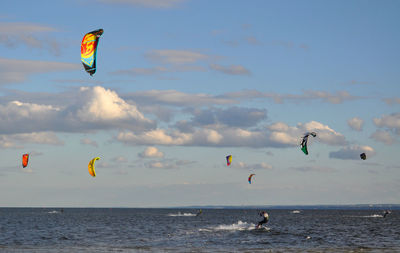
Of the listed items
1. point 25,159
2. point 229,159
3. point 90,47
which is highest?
point 90,47

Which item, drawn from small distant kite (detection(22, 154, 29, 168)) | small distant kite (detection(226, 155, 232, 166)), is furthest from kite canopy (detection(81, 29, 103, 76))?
small distant kite (detection(226, 155, 232, 166))

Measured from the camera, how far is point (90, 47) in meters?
27.6

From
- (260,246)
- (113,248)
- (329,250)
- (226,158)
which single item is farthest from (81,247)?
(226,158)

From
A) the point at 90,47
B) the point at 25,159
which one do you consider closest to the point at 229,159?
the point at 25,159

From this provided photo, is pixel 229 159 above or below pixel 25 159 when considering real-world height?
above

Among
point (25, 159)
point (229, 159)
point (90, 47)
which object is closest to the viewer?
point (90, 47)

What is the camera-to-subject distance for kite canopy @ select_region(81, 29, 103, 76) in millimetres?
26844

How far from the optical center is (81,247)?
1529 inches

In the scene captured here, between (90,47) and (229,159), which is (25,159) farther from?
(90,47)

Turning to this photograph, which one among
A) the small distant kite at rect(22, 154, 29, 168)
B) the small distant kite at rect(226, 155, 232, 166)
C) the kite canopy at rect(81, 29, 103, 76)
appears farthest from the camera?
the small distant kite at rect(226, 155, 232, 166)

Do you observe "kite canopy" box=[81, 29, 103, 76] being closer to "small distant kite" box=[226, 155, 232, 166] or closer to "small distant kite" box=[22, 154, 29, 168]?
"small distant kite" box=[22, 154, 29, 168]

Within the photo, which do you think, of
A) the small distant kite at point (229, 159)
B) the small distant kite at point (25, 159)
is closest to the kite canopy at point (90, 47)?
Answer: the small distant kite at point (25, 159)

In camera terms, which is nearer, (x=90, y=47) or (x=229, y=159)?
(x=90, y=47)

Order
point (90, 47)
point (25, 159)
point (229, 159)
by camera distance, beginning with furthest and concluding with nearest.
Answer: point (229, 159), point (25, 159), point (90, 47)
